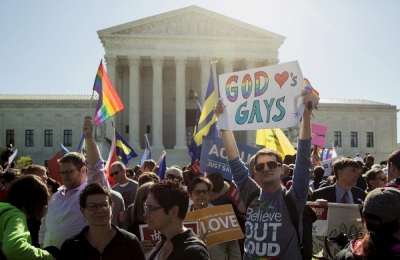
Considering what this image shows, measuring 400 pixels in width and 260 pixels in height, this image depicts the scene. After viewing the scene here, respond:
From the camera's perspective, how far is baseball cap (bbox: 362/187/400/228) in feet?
9.55

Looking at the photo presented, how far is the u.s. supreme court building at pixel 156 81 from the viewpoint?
4438 centimetres

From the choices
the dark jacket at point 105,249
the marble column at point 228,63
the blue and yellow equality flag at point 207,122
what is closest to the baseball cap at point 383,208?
the dark jacket at point 105,249

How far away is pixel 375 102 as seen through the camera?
63312 mm

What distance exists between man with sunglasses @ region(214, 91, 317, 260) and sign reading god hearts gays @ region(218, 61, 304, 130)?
0.54 m

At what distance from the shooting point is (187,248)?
330 centimetres

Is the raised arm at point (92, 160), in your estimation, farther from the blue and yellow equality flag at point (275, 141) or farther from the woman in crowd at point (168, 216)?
the blue and yellow equality flag at point (275, 141)

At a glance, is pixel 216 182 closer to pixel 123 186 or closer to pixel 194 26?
pixel 123 186

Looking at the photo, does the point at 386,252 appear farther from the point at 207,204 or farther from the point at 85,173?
the point at 85,173

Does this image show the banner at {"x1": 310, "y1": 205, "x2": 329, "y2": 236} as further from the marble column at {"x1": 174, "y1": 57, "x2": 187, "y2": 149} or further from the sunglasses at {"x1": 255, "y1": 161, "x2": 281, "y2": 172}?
the marble column at {"x1": 174, "y1": 57, "x2": 187, "y2": 149}

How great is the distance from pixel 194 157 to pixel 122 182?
8.20 feet

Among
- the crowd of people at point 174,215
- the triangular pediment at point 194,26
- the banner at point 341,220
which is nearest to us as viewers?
the crowd of people at point 174,215

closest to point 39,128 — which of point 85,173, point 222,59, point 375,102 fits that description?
point 222,59

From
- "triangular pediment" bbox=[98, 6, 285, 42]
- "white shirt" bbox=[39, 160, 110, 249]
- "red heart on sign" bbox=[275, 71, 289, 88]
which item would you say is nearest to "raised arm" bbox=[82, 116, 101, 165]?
"white shirt" bbox=[39, 160, 110, 249]

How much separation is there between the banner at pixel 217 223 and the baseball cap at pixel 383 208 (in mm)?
2838
